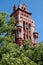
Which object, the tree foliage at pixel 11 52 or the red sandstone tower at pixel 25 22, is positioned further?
the red sandstone tower at pixel 25 22

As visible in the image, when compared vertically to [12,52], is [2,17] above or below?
above

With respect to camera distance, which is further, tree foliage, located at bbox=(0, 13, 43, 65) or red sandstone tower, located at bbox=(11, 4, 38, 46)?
red sandstone tower, located at bbox=(11, 4, 38, 46)

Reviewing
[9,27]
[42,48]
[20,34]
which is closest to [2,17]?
[9,27]

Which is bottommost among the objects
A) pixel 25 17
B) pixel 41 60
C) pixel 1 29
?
pixel 41 60

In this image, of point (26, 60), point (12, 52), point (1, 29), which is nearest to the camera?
point (26, 60)

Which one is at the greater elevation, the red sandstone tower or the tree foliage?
the red sandstone tower

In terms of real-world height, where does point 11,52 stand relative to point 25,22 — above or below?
below

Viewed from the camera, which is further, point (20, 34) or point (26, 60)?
point (20, 34)

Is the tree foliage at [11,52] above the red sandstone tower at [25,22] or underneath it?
underneath

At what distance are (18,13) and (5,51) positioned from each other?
36.3 meters

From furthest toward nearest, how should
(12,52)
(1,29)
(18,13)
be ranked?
(18,13)
(1,29)
(12,52)

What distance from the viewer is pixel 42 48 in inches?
492

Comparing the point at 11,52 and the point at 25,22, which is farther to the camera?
the point at 25,22

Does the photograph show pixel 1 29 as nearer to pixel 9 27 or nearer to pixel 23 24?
pixel 9 27
